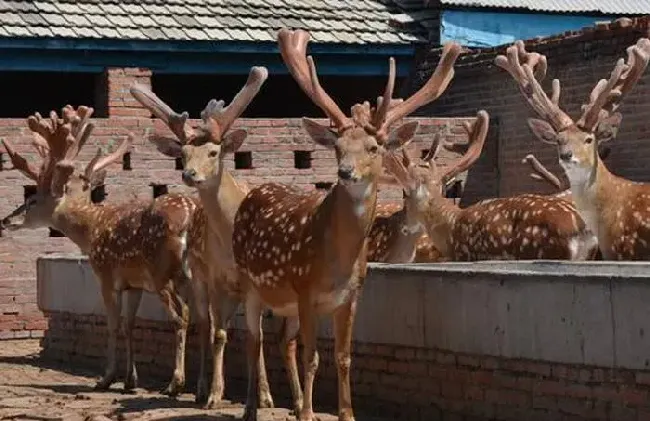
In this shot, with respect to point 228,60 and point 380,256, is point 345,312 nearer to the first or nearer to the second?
point 380,256

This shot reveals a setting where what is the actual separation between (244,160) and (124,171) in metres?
1.54

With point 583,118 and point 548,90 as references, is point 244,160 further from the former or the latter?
point 583,118

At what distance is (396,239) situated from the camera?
15555 millimetres

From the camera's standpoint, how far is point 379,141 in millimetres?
10883

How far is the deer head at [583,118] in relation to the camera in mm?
14133

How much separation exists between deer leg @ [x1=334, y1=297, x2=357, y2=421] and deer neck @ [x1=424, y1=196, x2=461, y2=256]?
4228 mm

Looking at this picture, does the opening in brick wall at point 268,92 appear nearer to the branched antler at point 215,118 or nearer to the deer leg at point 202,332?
the deer leg at point 202,332

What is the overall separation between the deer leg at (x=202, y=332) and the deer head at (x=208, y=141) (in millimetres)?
1250

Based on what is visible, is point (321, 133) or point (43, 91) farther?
point (43, 91)

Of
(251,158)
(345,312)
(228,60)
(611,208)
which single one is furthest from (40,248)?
(345,312)

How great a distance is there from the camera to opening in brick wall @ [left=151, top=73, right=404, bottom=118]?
2486 cm

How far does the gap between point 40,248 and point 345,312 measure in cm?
992

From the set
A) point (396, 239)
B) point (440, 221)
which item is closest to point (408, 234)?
point (396, 239)

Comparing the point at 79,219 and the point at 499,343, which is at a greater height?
the point at 79,219
